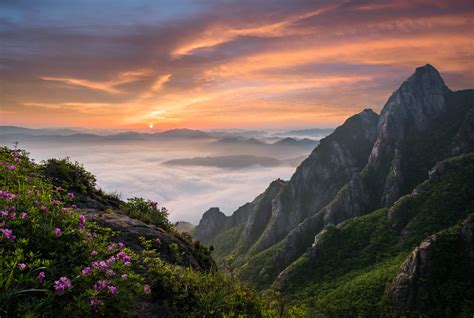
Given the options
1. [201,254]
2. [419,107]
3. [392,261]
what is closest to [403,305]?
[392,261]

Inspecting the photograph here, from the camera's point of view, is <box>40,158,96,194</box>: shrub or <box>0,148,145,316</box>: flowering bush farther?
<box>40,158,96,194</box>: shrub

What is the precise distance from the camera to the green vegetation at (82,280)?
538cm

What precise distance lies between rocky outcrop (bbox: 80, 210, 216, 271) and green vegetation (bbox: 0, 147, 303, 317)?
105cm

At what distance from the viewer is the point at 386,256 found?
3907 inches

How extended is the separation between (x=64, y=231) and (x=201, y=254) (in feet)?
21.8

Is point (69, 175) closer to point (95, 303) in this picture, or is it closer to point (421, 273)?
point (95, 303)

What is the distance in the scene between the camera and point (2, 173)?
1015 cm

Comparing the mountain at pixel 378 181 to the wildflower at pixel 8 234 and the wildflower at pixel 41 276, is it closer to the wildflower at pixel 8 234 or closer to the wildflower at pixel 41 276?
the wildflower at pixel 8 234

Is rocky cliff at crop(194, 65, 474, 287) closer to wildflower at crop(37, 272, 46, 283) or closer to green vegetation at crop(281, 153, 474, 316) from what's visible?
green vegetation at crop(281, 153, 474, 316)

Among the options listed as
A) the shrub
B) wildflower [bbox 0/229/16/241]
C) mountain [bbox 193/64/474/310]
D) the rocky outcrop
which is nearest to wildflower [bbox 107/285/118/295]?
wildflower [bbox 0/229/16/241]

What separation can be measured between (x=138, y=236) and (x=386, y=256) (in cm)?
10797

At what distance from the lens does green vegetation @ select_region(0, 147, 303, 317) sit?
17.7 feet

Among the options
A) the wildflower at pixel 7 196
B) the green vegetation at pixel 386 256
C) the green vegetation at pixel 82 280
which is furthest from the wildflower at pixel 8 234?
the green vegetation at pixel 386 256

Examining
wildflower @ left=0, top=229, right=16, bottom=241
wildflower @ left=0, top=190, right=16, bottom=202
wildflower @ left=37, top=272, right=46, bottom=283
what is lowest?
wildflower @ left=37, top=272, right=46, bottom=283
